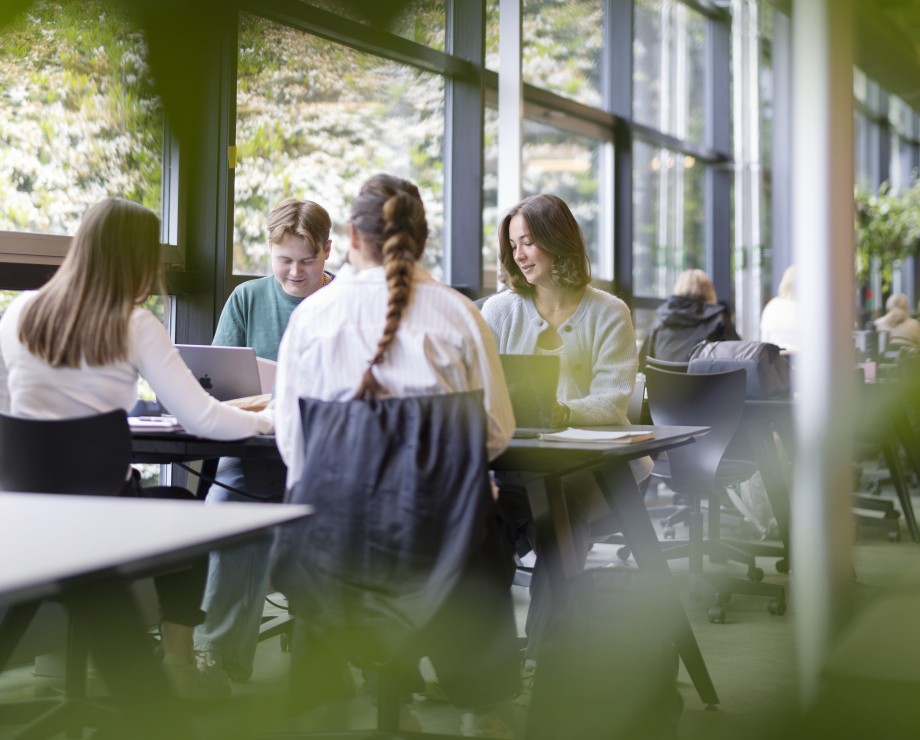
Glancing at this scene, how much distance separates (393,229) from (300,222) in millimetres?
1119

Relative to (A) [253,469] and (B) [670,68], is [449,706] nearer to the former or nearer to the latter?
(A) [253,469]

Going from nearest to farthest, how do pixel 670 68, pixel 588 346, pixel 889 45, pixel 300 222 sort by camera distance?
1. pixel 889 45
2. pixel 588 346
3. pixel 300 222
4. pixel 670 68

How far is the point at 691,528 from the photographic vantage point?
151 inches

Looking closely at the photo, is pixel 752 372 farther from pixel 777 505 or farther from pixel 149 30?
pixel 149 30

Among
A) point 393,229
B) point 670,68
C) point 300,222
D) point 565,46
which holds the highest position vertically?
point 670,68

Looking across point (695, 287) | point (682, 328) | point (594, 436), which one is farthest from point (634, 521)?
point (695, 287)

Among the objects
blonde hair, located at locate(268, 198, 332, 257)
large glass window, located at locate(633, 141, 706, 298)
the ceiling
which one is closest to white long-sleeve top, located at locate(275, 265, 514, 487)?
blonde hair, located at locate(268, 198, 332, 257)

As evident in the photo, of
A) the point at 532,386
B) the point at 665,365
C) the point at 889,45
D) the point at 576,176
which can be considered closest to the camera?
the point at 889,45

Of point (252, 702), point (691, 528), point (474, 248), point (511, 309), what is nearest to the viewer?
point (252, 702)

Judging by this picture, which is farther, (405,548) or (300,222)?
(300,222)

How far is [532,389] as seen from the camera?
8.21 feet

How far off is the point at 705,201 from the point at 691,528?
5.43 meters

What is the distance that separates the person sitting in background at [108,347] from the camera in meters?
2.22

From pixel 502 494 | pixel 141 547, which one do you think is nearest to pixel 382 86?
pixel 502 494
